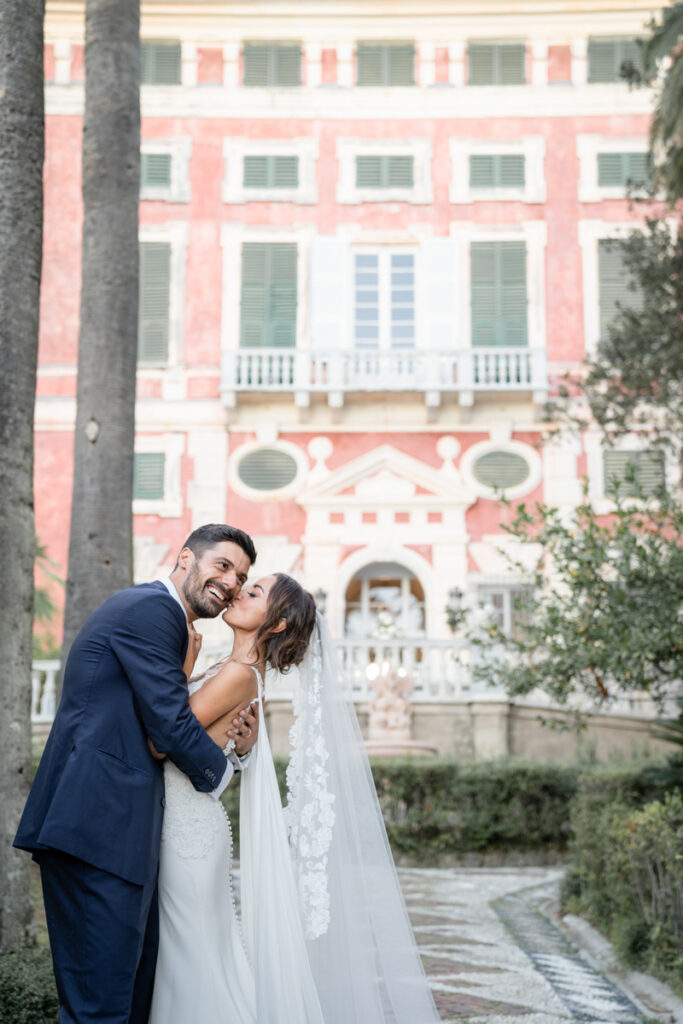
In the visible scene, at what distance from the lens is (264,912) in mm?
3637

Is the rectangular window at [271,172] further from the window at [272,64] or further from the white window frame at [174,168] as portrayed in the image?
the window at [272,64]

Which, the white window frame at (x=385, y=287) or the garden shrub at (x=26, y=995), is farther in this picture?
the white window frame at (x=385, y=287)

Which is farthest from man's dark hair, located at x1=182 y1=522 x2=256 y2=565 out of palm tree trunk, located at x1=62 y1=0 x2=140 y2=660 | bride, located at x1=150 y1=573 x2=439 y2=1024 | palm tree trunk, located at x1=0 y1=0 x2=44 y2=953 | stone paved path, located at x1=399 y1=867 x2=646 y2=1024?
palm tree trunk, located at x1=62 y1=0 x2=140 y2=660

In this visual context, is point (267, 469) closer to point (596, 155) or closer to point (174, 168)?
point (174, 168)

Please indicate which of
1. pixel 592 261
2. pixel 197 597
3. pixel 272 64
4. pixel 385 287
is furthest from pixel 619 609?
pixel 272 64

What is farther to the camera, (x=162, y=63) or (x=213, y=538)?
(x=162, y=63)

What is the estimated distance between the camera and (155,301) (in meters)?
19.6

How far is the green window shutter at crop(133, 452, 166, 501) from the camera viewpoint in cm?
1891

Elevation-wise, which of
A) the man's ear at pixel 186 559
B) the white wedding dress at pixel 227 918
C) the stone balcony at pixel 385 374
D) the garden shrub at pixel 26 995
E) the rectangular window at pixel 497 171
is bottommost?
the garden shrub at pixel 26 995

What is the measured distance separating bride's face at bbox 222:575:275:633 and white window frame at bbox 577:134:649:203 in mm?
17659

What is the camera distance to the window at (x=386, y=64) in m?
20.3

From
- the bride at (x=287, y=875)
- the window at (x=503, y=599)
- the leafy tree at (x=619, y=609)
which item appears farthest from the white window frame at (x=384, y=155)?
the bride at (x=287, y=875)

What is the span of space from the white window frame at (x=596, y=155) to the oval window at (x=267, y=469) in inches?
267

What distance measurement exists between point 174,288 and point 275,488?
387cm
